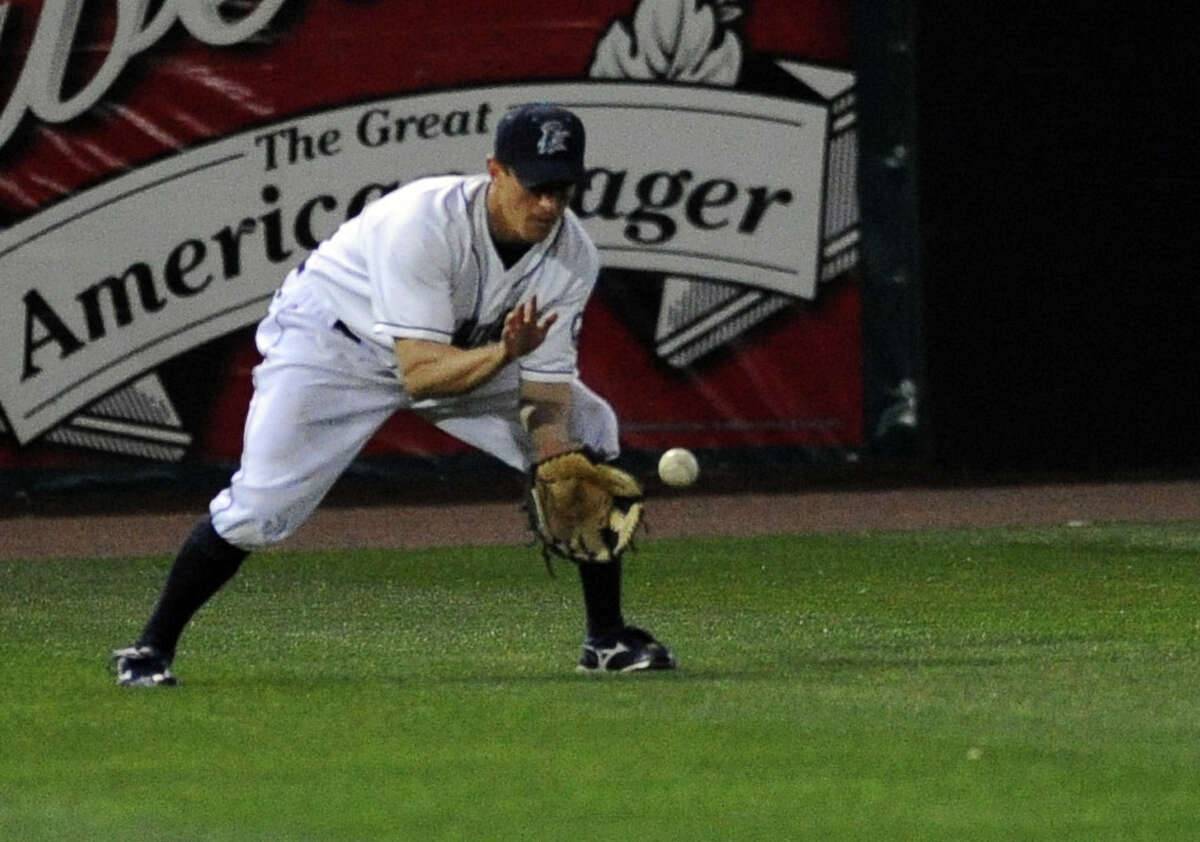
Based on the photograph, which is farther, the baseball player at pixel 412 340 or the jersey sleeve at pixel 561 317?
the jersey sleeve at pixel 561 317

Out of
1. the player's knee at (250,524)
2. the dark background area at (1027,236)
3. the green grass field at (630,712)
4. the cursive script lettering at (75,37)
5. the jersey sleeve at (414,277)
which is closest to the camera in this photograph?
the green grass field at (630,712)

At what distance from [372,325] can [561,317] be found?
0.47 m

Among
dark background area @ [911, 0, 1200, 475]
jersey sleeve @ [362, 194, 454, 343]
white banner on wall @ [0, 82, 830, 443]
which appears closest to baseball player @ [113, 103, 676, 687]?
jersey sleeve @ [362, 194, 454, 343]

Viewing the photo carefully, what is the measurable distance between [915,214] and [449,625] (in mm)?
6420

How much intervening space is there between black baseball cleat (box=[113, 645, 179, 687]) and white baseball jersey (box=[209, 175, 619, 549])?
1.23 ft

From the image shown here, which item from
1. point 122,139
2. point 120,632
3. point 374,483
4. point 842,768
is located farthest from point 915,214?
point 842,768

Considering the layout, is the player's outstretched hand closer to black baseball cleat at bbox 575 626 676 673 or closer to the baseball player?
the baseball player

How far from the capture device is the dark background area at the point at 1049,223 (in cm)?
1527

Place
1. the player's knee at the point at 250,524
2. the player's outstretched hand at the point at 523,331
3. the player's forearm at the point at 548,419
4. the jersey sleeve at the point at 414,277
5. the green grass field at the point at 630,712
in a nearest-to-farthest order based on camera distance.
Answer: the green grass field at the point at 630,712 → the player's outstretched hand at the point at 523,331 → the jersey sleeve at the point at 414,277 → the player's knee at the point at 250,524 → the player's forearm at the point at 548,419

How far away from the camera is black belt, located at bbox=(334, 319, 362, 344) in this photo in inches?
293

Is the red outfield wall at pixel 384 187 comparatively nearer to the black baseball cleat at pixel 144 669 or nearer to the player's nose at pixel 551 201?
the black baseball cleat at pixel 144 669

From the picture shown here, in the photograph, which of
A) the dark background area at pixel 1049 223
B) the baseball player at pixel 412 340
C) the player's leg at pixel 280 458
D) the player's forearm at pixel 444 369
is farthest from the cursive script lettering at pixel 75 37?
the player's forearm at pixel 444 369

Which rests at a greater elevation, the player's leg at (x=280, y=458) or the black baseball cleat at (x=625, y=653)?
the player's leg at (x=280, y=458)

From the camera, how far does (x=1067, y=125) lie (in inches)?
605
